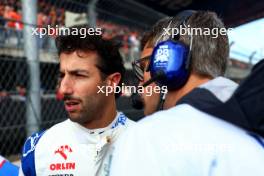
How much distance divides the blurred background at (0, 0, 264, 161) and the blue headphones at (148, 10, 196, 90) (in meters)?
1.36

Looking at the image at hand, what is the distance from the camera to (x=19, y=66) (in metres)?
3.08

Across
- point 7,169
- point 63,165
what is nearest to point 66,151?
point 63,165

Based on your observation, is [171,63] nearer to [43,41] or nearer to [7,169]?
[7,169]

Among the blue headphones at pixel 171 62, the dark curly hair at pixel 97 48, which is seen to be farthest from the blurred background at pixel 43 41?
the blue headphones at pixel 171 62

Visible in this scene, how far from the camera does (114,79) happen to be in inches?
94.5

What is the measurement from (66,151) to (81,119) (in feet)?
0.59

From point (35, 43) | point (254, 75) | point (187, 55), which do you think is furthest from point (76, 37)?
point (254, 75)

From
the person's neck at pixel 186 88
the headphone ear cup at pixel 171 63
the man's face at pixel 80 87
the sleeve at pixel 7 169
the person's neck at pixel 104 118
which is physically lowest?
the sleeve at pixel 7 169

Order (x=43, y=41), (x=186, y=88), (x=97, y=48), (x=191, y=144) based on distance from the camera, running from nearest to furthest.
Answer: (x=191, y=144) < (x=186, y=88) < (x=97, y=48) < (x=43, y=41)

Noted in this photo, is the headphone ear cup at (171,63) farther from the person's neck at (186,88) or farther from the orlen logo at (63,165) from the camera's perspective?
the orlen logo at (63,165)

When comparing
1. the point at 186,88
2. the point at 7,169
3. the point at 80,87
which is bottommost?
the point at 7,169

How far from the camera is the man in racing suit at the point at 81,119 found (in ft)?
6.65

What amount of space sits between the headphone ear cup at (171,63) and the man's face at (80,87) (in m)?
0.87

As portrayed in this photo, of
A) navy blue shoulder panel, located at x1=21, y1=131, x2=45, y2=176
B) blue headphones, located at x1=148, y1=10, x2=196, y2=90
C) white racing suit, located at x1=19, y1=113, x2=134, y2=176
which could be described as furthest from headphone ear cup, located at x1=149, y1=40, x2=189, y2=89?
navy blue shoulder panel, located at x1=21, y1=131, x2=45, y2=176
